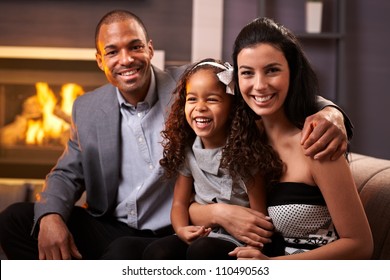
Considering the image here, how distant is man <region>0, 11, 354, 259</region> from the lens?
5.36 feet

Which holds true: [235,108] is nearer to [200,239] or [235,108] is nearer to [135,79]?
[200,239]

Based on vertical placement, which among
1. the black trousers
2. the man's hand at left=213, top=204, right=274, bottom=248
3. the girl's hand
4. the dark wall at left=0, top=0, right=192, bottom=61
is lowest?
the black trousers

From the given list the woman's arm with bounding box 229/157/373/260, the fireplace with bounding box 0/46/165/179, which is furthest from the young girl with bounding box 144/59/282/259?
the fireplace with bounding box 0/46/165/179

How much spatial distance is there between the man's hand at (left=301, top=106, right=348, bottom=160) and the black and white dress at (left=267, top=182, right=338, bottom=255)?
0.28 feet

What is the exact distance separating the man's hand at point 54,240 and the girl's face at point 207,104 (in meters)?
0.44

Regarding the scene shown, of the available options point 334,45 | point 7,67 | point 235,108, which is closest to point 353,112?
point 334,45

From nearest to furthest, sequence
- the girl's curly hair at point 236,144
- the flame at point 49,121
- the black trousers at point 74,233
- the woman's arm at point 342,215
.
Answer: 1. the woman's arm at point 342,215
2. the girl's curly hair at point 236,144
3. the black trousers at point 74,233
4. the flame at point 49,121

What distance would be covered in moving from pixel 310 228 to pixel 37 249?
77 cm

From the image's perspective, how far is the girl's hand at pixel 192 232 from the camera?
4.35 feet

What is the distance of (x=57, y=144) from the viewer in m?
3.26

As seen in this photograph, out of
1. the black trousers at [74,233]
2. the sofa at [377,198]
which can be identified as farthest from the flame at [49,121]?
the sofa at [377,198]

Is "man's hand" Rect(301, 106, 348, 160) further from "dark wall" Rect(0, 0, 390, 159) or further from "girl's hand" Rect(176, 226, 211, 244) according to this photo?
"dark wall" Rect(0, 0, 390, 159)

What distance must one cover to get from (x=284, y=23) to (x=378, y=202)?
2.26 metres

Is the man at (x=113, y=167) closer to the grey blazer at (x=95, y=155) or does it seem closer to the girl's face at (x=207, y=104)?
the grey blazer at (x=95, y=155)
